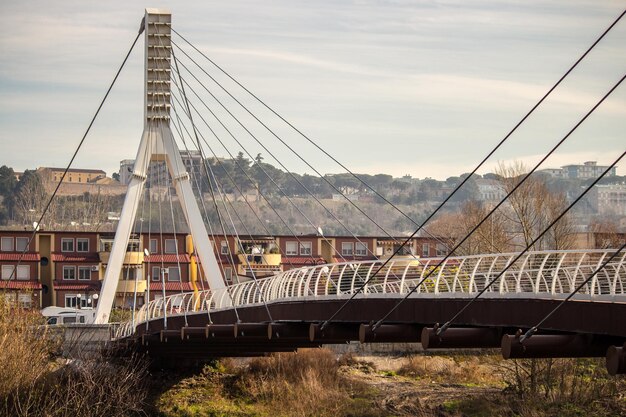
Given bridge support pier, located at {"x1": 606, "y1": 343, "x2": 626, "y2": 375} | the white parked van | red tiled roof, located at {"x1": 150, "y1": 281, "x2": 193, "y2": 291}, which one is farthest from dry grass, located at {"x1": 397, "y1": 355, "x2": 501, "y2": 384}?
bridge support pier, located at {"x1": 606, "y1": 343, "x2": 626, "y2": 375}

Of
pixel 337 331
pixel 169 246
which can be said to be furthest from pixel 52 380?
pixel 169 246

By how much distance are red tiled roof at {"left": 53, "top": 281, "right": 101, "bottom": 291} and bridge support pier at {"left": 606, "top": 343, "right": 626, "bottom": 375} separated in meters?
69.8

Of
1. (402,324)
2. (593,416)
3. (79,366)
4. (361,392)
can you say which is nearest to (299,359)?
(361,392)

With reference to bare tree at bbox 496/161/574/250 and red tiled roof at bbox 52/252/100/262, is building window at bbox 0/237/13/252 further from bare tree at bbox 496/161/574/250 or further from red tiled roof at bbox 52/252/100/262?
bare tree at bbox 496/161/574/250

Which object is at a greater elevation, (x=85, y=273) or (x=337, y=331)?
(x=85, y=273)

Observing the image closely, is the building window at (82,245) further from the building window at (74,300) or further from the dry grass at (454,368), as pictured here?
the dry grass at (454,368)

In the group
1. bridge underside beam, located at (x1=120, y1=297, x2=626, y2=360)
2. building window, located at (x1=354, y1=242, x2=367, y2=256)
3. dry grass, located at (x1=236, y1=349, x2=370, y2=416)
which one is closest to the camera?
bridge underside beam, located at (x1=120, y1=297, x2=626, y2=360)

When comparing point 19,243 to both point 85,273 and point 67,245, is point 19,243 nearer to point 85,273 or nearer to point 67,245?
point 67,245

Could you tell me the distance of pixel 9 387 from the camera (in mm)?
41000

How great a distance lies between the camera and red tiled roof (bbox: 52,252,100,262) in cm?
9025

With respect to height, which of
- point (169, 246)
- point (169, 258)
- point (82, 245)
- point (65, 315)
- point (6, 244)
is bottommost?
Answer: point (65, 315)

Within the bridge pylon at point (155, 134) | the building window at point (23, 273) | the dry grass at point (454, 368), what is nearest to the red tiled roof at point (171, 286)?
the building window at point (23, 273)

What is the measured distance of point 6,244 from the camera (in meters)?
90.1

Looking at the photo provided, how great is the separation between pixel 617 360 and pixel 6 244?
71275mm
